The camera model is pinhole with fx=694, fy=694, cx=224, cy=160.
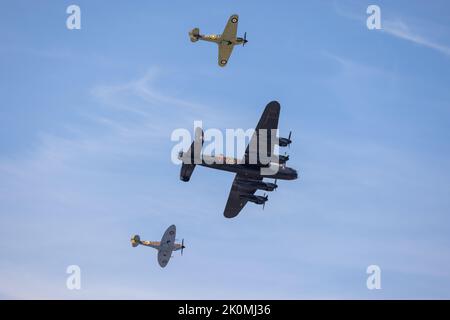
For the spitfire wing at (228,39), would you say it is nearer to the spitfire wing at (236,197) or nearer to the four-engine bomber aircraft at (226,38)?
the four-engine bomber aircraft at (226,38)

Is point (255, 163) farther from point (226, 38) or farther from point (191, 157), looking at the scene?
point (226, 38)

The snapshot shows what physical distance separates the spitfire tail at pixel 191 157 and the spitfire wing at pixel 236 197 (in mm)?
7568

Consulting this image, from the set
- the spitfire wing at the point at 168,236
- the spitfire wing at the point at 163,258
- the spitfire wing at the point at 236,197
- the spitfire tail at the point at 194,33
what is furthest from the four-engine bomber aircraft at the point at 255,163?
the spitfire wing at the point at 163,258

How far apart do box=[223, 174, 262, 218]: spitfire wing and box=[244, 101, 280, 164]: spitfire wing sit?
423 centimetres

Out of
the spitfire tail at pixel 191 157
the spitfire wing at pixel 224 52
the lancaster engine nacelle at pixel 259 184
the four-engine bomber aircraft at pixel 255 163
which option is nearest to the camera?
the spitfire tail at pixel 191 157

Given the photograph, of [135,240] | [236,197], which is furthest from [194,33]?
[135,240]

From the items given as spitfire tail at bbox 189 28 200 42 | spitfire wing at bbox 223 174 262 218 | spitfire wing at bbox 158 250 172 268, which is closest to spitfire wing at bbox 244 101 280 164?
spitfire wing at bbox 223 174 262 218

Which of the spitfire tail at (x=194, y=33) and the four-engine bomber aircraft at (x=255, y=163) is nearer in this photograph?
the four-engine bomber aircraft at (x=255, y=163)

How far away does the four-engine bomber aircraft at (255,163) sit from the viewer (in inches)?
2872

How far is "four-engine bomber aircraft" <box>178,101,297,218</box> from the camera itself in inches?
2872
